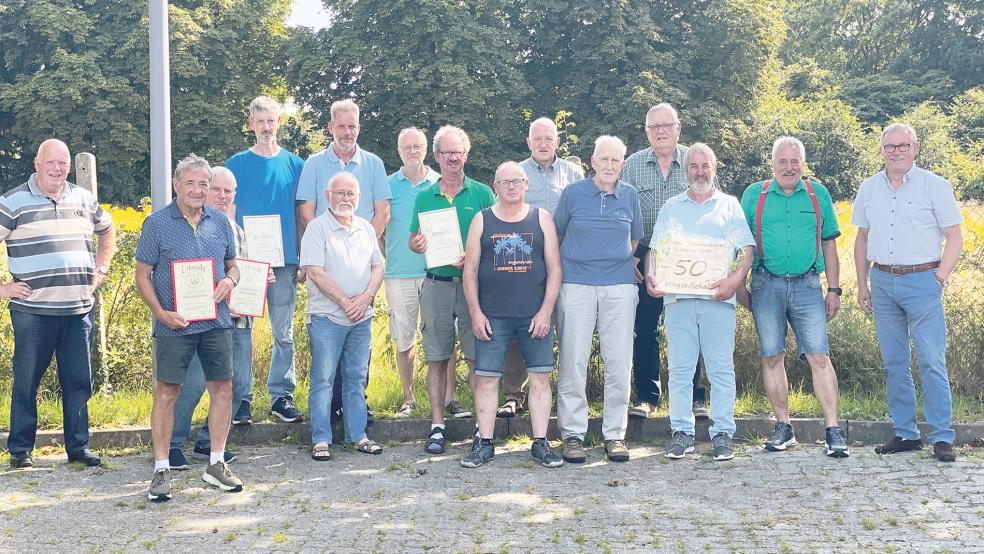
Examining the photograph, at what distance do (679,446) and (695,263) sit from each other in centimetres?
132

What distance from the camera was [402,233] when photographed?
26.5 ft

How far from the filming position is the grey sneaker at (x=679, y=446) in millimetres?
7363

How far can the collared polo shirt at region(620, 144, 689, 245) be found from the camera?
7.90m

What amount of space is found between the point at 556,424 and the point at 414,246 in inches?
71.3

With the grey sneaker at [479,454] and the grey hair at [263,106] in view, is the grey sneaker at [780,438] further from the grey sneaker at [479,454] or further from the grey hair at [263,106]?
the grey hair at [263,106]

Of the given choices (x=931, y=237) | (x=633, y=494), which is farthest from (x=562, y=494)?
(x=931, y=237)

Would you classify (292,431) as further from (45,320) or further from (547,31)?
(547,31)

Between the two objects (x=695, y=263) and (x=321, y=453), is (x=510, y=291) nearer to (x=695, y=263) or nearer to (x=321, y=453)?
(x=695, y=263)

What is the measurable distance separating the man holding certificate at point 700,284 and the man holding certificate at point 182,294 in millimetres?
3061

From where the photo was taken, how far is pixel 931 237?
7.20 m

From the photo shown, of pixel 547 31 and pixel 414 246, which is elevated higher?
pixel 547 31

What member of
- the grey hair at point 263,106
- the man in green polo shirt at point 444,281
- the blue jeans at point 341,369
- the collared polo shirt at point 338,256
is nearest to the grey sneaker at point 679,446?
the man in green polo shirt at point 444,281

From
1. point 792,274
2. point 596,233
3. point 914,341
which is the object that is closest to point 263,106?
point 596,233

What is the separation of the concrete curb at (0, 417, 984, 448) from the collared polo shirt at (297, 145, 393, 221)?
1.69m
